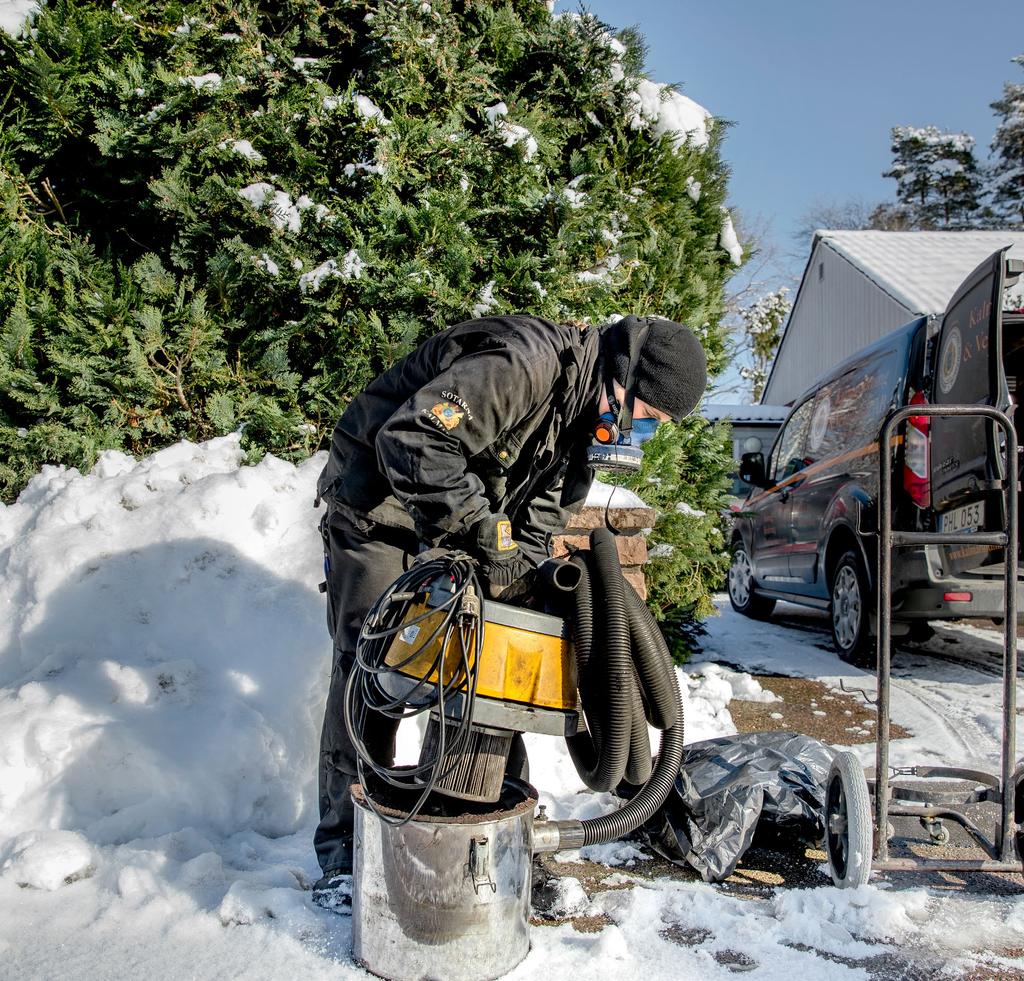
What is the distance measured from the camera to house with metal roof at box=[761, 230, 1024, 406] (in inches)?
644

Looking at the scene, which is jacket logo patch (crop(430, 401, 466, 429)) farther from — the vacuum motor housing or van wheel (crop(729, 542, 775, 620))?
van wheel (crop(729, 542, 775, 620))

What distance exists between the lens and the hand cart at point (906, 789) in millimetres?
2533

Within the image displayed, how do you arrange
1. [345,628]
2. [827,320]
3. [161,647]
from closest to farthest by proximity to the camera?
[345,628] < [161,647] < [827,320]

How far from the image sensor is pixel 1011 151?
3111 centimetres

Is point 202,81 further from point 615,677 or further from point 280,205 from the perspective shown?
point 615,677

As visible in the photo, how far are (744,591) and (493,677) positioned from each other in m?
6.90

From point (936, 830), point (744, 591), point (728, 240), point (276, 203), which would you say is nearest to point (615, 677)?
point (936, 830)

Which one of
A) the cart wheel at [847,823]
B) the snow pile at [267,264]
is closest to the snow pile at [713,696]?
the cart wheel at [847,823]

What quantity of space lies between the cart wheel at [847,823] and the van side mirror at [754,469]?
5172 mm

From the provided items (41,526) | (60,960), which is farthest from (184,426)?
(60,960)

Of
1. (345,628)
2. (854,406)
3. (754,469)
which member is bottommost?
(345,628)

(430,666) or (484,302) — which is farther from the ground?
(484,302)

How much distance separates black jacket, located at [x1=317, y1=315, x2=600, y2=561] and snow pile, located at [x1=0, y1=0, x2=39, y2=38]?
3151mm

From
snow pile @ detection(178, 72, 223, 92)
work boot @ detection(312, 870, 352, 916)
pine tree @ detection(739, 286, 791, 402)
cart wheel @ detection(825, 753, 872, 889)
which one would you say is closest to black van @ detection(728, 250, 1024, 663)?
cart wheel @ detection(825, 753, 872, 889)
